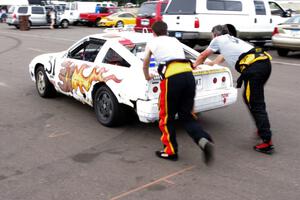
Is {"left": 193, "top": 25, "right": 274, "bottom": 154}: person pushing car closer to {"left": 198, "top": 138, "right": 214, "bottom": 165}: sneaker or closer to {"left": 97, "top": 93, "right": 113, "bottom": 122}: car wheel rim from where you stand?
{"left": 198, "top": 138, "right": 214, "bottom": 165}: sneaker

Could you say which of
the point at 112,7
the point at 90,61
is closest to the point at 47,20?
the point at 112,7

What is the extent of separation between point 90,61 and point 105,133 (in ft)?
4.40

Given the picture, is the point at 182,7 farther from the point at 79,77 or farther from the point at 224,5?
the point at 79,77

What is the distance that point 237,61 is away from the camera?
5.09 metres

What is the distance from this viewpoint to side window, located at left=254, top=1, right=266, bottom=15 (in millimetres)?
15977

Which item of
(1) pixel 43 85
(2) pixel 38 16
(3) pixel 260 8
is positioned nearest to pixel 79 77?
(1) pixel 43 85

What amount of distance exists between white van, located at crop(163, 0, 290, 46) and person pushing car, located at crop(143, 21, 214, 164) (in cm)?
989

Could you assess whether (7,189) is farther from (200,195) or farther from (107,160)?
(200,195)

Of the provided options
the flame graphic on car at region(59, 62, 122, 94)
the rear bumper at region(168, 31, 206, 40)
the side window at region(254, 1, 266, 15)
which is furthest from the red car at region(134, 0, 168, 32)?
the flame graphic on car at region(59, 62, 122, 94)

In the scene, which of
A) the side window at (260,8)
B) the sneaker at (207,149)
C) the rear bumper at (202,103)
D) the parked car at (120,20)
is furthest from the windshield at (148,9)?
the sneaker at (207,149)

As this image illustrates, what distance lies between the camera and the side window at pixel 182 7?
14397 mm

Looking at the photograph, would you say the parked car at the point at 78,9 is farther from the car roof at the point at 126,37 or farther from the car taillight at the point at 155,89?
the car taillight at the point at 155,89

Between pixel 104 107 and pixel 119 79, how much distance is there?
624mm

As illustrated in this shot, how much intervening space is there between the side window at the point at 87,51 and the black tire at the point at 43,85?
92 centimetres
